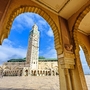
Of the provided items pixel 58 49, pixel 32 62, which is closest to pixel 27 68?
pixel 32 62

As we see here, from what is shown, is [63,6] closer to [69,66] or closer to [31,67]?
[69,66]

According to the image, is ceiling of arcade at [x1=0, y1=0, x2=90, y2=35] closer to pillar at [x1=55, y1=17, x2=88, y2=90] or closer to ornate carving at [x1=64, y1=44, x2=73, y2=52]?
pillar at [x1=55, y1=17, x2=88, y2=90]

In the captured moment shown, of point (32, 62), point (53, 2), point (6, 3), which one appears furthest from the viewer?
point (32, 62)

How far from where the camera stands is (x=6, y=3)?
6.23 ft

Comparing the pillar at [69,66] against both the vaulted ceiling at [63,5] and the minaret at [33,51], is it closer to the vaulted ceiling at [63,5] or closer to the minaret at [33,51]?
the vaulted ceiling at [63,5]

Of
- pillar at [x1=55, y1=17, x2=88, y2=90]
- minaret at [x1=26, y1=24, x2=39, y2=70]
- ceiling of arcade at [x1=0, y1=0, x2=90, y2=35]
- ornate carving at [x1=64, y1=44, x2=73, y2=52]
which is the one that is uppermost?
Result: minaret at [x1=26, y1=24, x2=39, y2=70]

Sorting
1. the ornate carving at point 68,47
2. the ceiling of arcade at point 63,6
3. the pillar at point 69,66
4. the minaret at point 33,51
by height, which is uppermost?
the minaret at point 33,51

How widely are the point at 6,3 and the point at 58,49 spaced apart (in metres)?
2.00

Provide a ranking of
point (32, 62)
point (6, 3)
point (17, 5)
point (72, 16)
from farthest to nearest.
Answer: point (32, 62)
point (72, 16)
point (17, 5)
point (6, 3)

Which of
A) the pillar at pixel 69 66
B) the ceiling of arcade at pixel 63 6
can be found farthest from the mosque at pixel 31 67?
the ceiling of arcade at pixel 63 6

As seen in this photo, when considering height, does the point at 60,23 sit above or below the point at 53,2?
below

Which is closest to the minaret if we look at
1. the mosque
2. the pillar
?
the mosque

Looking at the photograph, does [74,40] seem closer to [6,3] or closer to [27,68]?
[6,3]

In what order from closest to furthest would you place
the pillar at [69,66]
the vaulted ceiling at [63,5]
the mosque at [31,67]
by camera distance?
1. the pillar at [69,66]
2. the vaulted ceiling at [63,5]
3. the mosque at [31,67]
